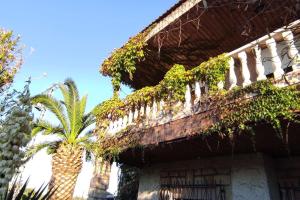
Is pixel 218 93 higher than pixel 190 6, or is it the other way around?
pixel 190 6

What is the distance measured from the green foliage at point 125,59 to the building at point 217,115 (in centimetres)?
5

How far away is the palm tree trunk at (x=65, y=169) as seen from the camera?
35.8 feet

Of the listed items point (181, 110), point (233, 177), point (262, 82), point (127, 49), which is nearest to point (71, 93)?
point (127, 49)

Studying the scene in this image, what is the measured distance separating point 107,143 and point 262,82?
13.7 ft

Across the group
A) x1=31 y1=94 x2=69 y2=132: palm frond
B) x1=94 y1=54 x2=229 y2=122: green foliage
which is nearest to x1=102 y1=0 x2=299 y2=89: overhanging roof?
x1=94 y1=54 x2=229 y2=122: green foliage

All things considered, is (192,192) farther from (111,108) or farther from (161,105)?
(111,108)

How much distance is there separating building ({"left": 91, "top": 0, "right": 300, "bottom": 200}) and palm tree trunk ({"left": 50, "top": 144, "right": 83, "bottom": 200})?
4.10m

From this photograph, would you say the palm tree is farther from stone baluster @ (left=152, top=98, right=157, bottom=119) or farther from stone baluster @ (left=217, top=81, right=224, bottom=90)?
stone baluster @ (left=217, top=81, right=224, bottom=90)

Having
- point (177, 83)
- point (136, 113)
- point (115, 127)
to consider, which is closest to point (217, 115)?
point (177, 83)

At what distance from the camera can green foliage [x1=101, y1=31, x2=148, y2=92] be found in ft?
26.7

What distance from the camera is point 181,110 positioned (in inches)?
232

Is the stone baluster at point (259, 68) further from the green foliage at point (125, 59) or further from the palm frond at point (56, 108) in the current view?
the palm frond at point (56, 108)

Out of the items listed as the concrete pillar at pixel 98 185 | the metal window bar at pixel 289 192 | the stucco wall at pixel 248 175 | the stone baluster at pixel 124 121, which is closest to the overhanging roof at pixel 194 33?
the stone baluster at pixel 124 121

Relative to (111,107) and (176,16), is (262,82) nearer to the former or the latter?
(176,16)
